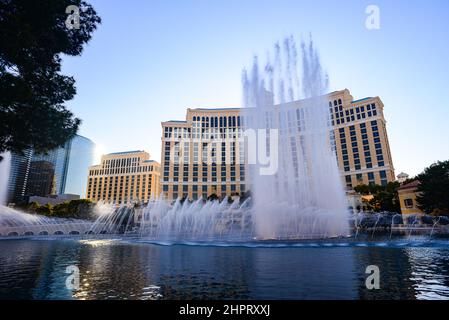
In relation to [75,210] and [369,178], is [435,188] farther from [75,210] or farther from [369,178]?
[75,210]

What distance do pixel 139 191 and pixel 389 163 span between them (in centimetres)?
11404

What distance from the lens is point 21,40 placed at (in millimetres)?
10539

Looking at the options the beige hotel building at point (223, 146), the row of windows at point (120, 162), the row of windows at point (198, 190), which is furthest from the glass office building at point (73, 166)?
the row of windows at point (198, 190)

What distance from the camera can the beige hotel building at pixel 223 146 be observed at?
283ft

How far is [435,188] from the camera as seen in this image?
1448 inches

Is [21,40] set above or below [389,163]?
below

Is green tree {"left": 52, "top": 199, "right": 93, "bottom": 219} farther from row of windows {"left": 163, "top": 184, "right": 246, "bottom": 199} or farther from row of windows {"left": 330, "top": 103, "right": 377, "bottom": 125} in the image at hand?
row of windows {"left": 330, "top": 103, "right": 377, "bottom": 125}

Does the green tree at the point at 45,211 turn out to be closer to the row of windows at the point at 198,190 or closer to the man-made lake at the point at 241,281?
the row of windows at the point at 198,190

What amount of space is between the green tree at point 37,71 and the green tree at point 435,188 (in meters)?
44.7

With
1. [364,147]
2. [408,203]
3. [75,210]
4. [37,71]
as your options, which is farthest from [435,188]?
[75,210]

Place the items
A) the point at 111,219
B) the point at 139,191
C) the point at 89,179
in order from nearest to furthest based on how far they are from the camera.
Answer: the point at 111,219 < the point at 139,191 < the point at 89,179

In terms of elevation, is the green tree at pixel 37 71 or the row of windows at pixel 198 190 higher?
the row of windows at pixel 198 190
